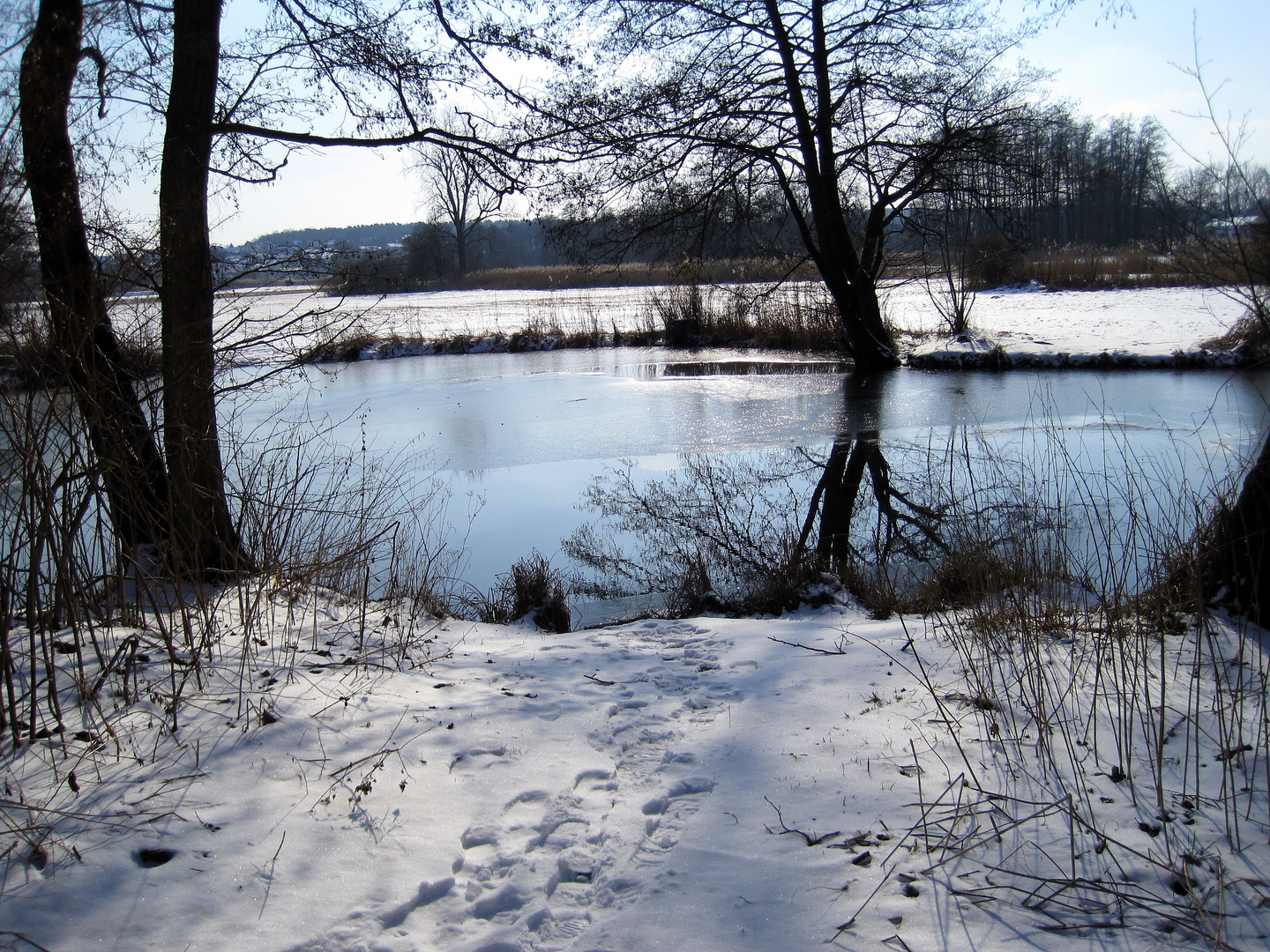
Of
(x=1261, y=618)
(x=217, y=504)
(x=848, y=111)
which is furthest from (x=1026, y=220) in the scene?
(x=217, y=504)

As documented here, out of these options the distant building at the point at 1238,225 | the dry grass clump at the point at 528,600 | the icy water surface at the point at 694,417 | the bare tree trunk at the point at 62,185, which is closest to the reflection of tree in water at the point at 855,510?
the icy water surface at the point at 694,417

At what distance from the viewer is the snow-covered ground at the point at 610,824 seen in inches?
72.8

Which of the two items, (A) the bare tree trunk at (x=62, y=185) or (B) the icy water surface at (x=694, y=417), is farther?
(B) the icy water surface at (x=694, y=417)

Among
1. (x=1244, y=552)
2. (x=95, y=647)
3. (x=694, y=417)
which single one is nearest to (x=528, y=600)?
(x=95, y=647)

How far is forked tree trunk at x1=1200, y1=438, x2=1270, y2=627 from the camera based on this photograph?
318 cm

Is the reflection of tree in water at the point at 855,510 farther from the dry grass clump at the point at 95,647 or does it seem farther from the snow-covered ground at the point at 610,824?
the dry grass clump at the point at 95,647

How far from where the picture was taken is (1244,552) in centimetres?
330

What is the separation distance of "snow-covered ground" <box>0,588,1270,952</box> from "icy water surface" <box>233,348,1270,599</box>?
2.94 meters

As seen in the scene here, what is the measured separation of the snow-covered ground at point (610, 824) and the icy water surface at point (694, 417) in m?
2.94

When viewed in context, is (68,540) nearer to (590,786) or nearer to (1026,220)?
(590,786)

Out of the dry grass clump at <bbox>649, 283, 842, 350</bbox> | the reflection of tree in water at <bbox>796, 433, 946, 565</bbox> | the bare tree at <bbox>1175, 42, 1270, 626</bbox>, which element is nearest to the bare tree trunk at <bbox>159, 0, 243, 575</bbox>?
the reflection of tree in water at <bbox>796, 433, 946, 565</bbox>

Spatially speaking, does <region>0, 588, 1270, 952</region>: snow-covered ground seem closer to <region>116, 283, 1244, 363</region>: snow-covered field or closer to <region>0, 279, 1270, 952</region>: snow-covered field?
<region>0, 279, 1270, 952</region>: snow-covered field

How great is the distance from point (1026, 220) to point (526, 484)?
10.5 meters

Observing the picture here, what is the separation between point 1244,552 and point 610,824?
2.90 metres
